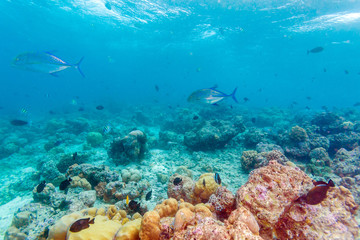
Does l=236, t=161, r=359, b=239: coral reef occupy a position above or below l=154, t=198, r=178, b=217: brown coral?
above

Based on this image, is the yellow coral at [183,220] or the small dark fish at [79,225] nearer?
the yellow coral at [183,220]

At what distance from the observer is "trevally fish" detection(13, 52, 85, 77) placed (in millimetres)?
6293

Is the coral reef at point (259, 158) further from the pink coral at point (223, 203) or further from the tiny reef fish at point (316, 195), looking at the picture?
the pink coral at point (223, 203)

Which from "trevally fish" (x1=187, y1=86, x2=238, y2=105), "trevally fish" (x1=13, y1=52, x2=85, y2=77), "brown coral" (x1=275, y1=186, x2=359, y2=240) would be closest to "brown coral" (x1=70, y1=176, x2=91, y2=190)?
"trevally fish" (x1=13, y1=52, x2=85, y2=77)

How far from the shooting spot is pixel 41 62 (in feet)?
20.7

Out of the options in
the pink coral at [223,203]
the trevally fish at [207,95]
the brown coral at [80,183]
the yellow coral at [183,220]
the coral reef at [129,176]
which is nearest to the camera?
the yellow coral at [183,220]

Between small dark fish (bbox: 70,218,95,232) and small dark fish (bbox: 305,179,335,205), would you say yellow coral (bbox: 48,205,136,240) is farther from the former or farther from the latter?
small dark fish (bbox: 305,179,335,205)

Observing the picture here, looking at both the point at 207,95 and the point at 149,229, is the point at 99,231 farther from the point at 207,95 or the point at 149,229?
the point at 207,95

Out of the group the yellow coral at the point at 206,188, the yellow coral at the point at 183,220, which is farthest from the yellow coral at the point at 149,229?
Answer: the yellow coral at the point at 206,188

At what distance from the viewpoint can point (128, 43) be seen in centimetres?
4031

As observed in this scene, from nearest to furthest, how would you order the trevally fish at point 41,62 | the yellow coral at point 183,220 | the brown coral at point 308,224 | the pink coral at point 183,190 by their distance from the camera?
the yellow coral at point 183,220, the brown coral at point 308,224, the pink coral at point 183,190, the trevally fish at point 41,62

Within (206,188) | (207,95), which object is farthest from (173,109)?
(206,188)

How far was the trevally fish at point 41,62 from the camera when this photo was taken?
20.6 ft

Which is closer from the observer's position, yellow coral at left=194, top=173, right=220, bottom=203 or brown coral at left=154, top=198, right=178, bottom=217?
brown coral at left=154, top=198, right=178, bottom=217
